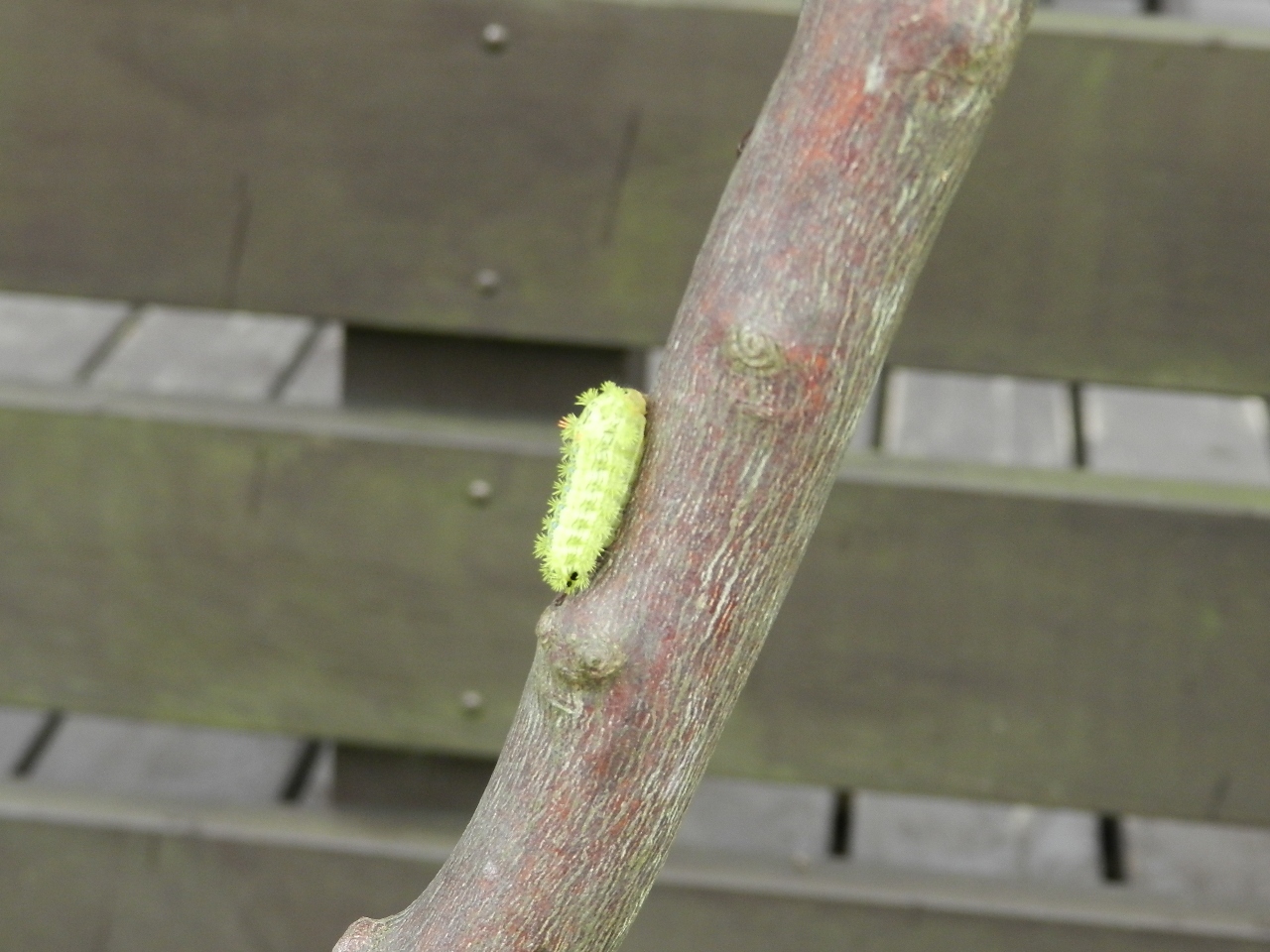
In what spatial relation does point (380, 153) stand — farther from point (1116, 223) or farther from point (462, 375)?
point (1116, 223)

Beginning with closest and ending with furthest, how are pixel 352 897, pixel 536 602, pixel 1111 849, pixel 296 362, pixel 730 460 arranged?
pixel 730 460 < pixel 536 602 < pixel 352 897 < pixel 1111 849 < pixel 296 362

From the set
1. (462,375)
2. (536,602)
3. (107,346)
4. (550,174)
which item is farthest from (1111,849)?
(107,346)

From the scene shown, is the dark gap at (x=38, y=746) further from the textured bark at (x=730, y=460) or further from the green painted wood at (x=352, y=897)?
the textured bark at (x=730, y=460)

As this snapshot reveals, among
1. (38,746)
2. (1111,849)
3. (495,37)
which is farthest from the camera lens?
(38,746)

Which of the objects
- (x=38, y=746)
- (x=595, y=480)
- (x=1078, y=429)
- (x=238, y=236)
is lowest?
(x=38, y=746)

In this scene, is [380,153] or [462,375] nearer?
[380,153]
